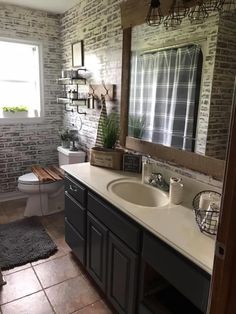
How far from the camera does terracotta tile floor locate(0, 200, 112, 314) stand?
1828 millimetres

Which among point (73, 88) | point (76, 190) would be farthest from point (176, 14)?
point (73, 88)

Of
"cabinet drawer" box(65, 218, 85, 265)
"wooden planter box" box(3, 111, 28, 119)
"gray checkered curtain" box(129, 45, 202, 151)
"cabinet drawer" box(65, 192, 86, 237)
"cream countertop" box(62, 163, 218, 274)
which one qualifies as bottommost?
"cabinet drawer" box(65, 218, 85, 265)

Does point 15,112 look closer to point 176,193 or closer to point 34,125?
point 34,125

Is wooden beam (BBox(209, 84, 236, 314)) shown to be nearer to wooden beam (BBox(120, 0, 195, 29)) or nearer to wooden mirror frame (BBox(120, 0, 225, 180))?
wooden mirror frame (BBox(120, 0, 225, 180))

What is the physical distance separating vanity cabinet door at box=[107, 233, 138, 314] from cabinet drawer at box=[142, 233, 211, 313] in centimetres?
16

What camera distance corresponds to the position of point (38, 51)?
11.1 feet

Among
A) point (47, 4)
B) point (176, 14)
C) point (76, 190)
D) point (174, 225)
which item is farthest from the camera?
point (47, 4)

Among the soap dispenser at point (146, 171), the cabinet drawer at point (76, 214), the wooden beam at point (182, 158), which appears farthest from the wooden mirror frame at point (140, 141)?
the cabinet drawer at point (76, 214)

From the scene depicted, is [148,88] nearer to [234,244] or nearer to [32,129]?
[234,244]

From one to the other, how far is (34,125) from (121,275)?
2.59 metres

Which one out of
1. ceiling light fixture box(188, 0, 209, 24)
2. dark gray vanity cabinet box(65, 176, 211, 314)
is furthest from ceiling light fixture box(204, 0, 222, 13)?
dark gray vanity cabinet box(65, 176, 211, 314)

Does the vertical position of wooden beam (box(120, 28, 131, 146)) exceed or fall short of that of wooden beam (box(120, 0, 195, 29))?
it falls short

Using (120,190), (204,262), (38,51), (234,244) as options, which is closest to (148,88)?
(120,190)

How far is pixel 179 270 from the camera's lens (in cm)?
118
